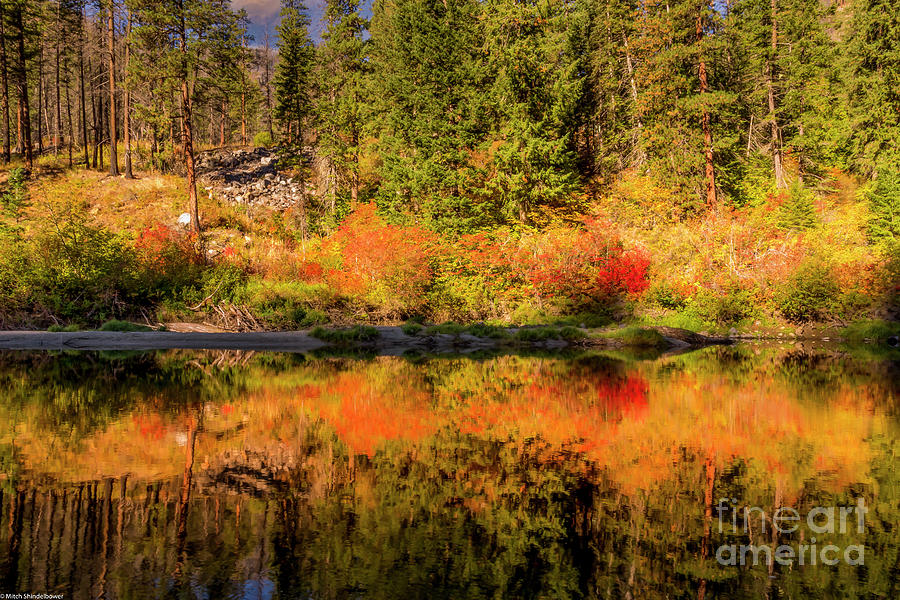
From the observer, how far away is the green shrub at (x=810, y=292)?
28.2m

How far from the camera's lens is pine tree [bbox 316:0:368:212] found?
143 feet

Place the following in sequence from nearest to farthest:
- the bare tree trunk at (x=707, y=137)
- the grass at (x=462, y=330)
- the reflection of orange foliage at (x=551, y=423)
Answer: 1. the reflection of orange foliage at (x=551, y=423)
2. the grass at (x=462, y=330)
3. the bare tree trunk at (x=707, y=137)

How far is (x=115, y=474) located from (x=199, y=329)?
771 inches

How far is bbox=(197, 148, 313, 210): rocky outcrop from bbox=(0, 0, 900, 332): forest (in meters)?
0.56

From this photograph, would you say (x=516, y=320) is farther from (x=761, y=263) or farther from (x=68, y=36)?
(x=68, y=36)

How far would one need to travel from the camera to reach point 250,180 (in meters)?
46.7

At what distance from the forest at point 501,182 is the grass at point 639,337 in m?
3.49

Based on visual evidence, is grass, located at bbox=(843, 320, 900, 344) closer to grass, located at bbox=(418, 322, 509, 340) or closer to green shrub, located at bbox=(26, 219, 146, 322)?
grass, located at bbox=(418, 322, 509, 340)

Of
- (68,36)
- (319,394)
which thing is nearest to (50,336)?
(319,394)

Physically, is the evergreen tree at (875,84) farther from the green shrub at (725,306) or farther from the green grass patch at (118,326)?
the green grass patch at (118,326)

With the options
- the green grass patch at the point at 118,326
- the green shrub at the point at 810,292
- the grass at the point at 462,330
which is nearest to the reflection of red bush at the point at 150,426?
the grass at the point at 462,330

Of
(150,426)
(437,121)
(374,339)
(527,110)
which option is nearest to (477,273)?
(374,339)

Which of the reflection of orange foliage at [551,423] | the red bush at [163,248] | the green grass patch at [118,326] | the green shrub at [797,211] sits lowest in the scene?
the reflection of orange foliage at [551,423]

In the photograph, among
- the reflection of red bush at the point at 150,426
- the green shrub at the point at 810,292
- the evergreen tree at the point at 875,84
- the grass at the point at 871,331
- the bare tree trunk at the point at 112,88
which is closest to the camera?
the reflection of red bush at the point at 150,426
